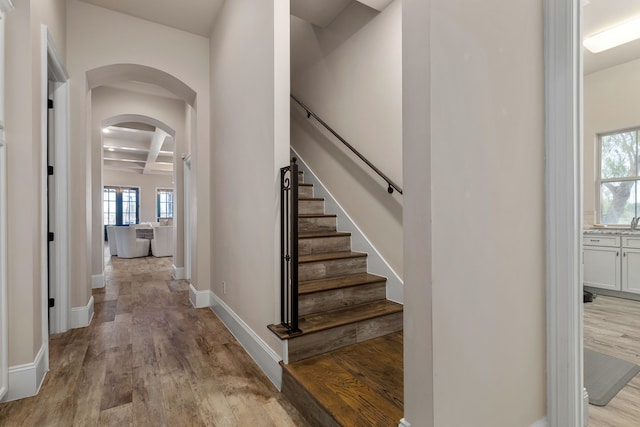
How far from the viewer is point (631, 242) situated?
392 cm

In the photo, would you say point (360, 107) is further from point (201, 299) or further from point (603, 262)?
point (603, 262)

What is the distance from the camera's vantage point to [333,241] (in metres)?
3.05

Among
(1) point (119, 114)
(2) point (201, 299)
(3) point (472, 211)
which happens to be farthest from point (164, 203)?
(3) point (472, 211)

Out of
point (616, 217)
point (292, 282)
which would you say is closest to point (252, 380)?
point (292, 282)

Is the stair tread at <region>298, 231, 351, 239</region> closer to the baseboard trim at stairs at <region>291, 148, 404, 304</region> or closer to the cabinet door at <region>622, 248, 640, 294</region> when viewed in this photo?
the baseboard trim at stairs at <region>291, 148, 404, 304</region>

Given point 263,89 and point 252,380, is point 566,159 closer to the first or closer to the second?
point 263,89

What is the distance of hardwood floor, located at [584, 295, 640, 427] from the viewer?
5.42 ft

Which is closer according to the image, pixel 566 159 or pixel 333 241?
pixel 566 159

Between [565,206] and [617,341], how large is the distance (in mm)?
2296

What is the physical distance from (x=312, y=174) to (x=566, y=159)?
2809mm

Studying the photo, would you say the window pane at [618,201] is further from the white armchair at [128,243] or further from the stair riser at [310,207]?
the white armchair at [128,243]

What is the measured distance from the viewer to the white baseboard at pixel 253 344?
1982 mm

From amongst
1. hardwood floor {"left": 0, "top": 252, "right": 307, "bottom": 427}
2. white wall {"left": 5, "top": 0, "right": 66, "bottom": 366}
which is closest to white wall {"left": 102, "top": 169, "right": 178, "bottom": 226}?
hardwood floor {"left": 0, "top": 252, "right": 307, "bottom": 427}

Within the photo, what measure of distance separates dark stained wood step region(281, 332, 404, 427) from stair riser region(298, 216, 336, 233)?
131 cm
